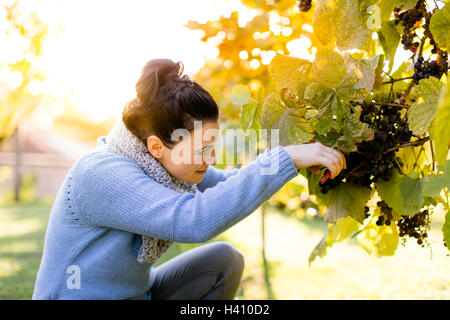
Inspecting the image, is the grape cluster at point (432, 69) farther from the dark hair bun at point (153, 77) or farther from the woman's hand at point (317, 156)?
the dark hair bun at point (153, 77)

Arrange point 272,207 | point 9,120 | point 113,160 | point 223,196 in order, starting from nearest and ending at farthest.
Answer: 1. point 223,196
2. point 113,160
3. point 272,207
4. point 9,120

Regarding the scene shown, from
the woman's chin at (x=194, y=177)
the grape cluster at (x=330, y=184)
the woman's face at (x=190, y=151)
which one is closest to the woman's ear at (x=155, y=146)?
the woman's face at (x=190, y=151)

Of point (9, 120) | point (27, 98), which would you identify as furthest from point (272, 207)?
point (9, 120)

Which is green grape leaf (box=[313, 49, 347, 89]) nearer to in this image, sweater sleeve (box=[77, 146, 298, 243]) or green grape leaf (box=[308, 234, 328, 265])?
sweater sleeve (box=[77, 146, 298, 243])

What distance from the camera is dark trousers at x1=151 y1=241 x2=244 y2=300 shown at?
5.02ft

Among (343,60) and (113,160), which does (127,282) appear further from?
(343,60)

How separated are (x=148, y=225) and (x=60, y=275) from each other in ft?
1.20

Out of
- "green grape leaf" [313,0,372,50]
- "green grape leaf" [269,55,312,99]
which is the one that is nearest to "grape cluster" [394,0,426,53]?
"green grape leaf" [313,0,372,50]

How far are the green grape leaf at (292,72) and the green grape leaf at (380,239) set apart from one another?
50cm

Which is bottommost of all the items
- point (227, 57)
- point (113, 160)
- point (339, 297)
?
point (339, 297)

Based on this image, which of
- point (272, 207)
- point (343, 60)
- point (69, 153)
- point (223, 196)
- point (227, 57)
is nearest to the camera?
point (343, 60)

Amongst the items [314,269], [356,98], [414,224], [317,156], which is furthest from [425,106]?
[314,269]

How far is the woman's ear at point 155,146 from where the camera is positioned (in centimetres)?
123
